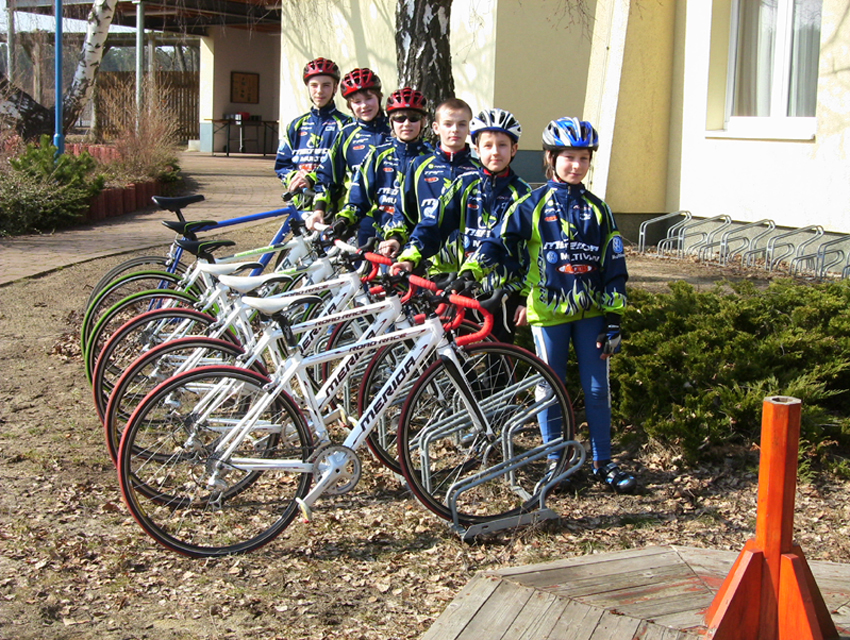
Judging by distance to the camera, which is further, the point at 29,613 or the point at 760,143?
the point at 760,143

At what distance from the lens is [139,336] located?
5082 millimetres

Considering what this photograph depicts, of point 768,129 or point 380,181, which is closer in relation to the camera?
point 380,181

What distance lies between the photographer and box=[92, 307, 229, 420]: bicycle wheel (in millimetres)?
4902

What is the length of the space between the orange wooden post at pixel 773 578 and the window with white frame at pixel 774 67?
760 cm

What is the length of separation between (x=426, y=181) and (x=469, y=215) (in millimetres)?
350

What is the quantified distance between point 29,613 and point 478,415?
1876 mm

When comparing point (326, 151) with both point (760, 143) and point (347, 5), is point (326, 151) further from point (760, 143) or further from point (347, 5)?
point (347, 5)

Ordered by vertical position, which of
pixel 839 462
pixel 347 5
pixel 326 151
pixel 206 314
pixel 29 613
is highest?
pixel 347 5

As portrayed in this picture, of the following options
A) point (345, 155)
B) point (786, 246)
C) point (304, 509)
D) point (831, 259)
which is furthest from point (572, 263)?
point (786, 246)

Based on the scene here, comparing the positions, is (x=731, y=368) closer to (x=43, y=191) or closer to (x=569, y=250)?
(x=569, y=250)

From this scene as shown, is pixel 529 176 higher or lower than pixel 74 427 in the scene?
higher

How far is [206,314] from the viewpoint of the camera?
16.3ft

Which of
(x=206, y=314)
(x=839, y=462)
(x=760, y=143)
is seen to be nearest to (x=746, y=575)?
(x=839, y=462)

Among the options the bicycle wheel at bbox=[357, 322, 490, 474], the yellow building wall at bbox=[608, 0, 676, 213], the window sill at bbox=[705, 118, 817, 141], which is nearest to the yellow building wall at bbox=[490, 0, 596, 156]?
the yellow building wall at bbox=[608, 0, 676, 213]
